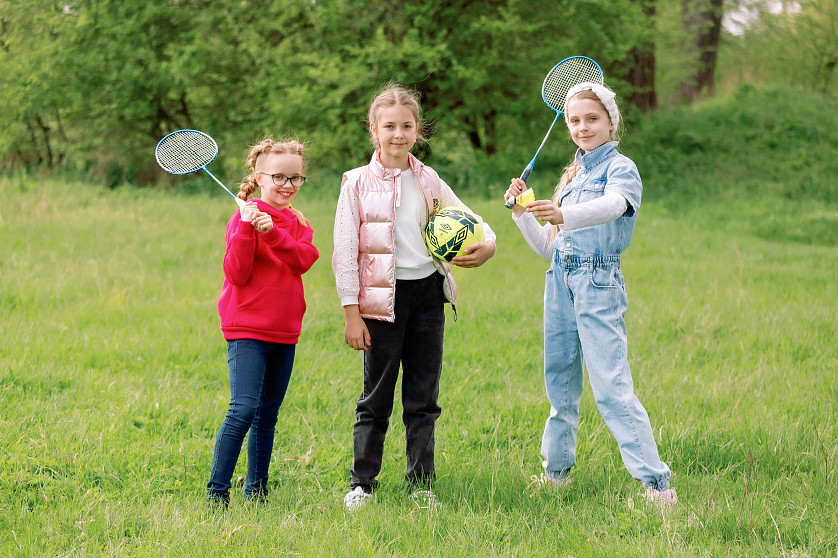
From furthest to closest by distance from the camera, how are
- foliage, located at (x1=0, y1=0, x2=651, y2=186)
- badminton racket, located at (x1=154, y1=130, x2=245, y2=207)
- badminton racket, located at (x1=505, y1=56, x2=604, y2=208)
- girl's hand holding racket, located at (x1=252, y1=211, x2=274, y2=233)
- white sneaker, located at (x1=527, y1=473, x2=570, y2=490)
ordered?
1. foliage, located at (x1=0, y1=0, x2=651, y2=186)
2. badminton racket, located at (x1=505, y1=56, x2=604, y2=208)
3. badminton racket, located at (x1=154, y1=130, x2=245, y2=207)
4. white sneaker, located at (x1=527, y1=473, x2=570, y2=490)
5. girl's hand holding racket, located at (x1=252, y1=211, x2=274, y2=233)

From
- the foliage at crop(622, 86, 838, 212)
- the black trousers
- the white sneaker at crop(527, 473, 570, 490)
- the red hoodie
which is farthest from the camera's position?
the foliage at crop(622, 86, 838, 212)

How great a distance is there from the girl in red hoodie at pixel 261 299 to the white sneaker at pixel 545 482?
4.24ft

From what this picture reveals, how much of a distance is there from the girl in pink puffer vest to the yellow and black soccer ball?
1.7 inches

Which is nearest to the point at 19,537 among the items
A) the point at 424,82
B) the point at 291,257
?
the point at 291,257

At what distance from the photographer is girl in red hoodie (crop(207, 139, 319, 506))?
3471 millimetres

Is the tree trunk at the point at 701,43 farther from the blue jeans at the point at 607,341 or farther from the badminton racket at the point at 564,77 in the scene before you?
the blue jeans at the point at 607,341

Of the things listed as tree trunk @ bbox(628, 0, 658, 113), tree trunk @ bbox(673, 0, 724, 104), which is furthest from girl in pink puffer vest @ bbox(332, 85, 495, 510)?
tree trunk @ bbox(673, 0, 724, 104)

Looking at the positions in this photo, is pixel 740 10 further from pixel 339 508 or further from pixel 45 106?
pixel 339 508

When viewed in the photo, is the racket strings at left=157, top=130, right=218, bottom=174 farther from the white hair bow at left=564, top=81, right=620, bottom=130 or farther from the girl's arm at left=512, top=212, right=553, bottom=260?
the white hair bow at left=564, top=81, right=620, bottom=130

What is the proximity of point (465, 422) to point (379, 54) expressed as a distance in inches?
418

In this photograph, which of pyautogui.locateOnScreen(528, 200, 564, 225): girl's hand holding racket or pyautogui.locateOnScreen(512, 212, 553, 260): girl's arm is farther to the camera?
pyautogui.locateOnScreen(512, 212, 553, 260): girl's arm

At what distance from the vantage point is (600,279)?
3496 millimetres

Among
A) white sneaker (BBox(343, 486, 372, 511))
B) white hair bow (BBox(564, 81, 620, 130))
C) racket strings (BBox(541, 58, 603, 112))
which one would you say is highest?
racket strings (BBox(541, 58, 603, 112))

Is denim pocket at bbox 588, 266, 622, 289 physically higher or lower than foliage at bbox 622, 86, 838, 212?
lower
